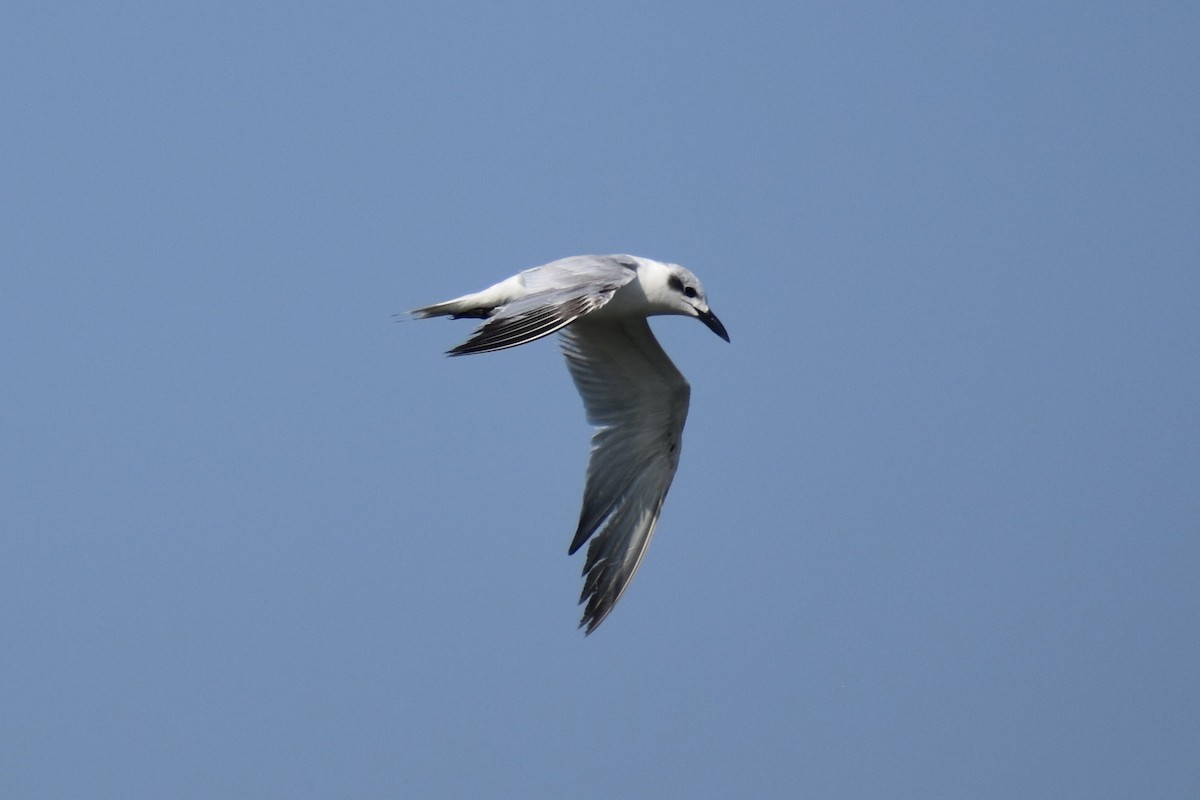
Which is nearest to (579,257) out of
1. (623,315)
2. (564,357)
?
(623,315)

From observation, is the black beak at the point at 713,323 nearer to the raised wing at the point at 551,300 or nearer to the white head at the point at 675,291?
the white head at the point at 675,291

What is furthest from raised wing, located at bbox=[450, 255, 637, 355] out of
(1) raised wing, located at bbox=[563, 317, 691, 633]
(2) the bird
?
(1) raised wing, located at bbox=[563, 317, 691, 633]

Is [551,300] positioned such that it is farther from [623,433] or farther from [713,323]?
[623,433]

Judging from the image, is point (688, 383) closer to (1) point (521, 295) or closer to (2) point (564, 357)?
(2) point (564, 357)

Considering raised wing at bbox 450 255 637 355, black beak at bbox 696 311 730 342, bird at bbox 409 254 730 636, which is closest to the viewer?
raised wing at bbox 450 255 637 355

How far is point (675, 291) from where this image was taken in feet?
29.8

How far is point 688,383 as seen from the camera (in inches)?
382

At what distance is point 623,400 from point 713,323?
2.72 feet

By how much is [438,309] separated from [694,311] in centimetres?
152

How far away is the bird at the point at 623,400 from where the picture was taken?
29.1ft

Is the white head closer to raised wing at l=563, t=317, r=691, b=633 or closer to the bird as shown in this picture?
the bird

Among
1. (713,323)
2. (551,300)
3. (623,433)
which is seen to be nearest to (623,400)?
(623,433)

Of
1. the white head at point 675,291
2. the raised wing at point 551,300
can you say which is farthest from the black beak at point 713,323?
the raised wing at point 551,300

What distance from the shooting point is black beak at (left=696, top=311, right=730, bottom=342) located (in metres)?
9.25
